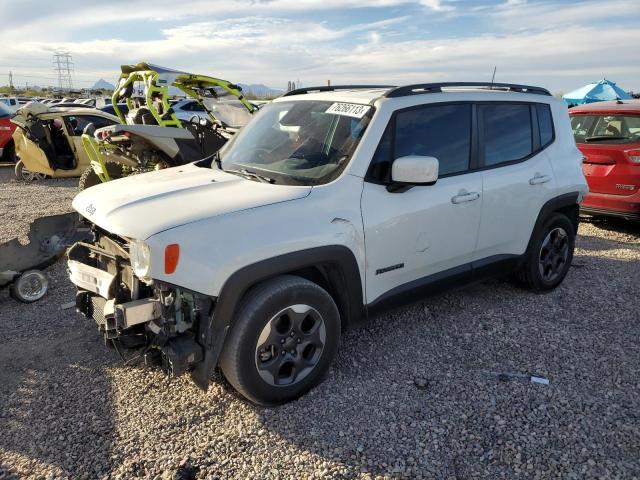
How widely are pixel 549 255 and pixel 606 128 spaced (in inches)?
Result: 120

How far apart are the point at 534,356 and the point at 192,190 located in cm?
266

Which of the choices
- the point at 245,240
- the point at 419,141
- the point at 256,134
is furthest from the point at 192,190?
the point at 419,141

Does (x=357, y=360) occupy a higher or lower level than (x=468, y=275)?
lower

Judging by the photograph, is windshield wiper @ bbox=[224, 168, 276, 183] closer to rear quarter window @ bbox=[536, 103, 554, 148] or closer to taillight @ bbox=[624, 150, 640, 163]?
rear quarter window @ bbox=[536, 103, 554, 148]

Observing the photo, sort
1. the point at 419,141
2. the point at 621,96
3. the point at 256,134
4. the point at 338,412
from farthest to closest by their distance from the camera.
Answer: the point at 621,96
the point at 256,134
the point at 419,141
the point at 338,412

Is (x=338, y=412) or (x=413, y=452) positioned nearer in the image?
(x=413, y=452)

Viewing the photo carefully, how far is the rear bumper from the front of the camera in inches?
255

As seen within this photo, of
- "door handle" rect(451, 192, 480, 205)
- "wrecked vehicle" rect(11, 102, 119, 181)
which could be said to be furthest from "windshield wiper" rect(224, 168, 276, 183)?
"wrecked vehicle" rect(11, 102, 119, 181)

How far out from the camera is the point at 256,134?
4.08 metres

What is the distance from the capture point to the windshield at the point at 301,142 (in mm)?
3408

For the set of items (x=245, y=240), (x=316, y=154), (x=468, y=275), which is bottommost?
(x=468, y=275)

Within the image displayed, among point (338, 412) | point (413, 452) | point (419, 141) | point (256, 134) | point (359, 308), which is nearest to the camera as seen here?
point (413, 452)

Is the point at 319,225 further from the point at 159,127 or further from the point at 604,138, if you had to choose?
the point at 604,138

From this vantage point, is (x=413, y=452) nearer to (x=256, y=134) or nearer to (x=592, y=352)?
(x=592, y=352)
